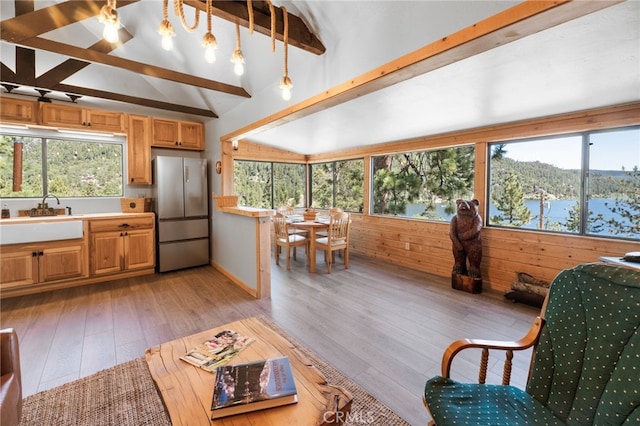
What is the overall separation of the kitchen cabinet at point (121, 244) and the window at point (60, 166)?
2.61 feet

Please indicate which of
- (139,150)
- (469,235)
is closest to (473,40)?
(469,235)

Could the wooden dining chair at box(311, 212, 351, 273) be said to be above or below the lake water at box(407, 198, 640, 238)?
below

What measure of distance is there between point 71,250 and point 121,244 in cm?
54

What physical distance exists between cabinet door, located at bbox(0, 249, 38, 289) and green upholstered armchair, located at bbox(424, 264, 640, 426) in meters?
4.58

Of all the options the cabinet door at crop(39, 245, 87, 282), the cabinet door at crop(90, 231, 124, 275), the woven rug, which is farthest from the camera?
the cabinet door at crop(90, 231, 124, 275)

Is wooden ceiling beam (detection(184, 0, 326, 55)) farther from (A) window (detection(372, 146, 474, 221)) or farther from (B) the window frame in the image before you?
(B) the window frame

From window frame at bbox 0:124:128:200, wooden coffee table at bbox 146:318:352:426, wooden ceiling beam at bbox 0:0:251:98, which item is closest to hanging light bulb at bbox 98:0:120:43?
wooden ceiling beam at bbox 0:0:251:98

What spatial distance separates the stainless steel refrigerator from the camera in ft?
13.7

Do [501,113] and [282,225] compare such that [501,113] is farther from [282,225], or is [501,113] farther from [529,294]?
[282,225]

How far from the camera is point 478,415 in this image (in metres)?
1.06

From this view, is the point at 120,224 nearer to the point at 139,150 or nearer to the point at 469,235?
the point at 139,150

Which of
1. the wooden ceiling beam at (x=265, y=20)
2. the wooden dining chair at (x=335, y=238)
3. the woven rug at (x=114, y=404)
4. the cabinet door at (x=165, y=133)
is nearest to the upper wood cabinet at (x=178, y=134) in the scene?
the cabinet door at (x=165, y=133)

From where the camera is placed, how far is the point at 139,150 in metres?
4.28

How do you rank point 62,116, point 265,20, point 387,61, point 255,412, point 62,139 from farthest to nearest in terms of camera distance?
1. point 62,139
2. point 62,116
3. point 265,20
4. point 387,61
5. point 255,412
